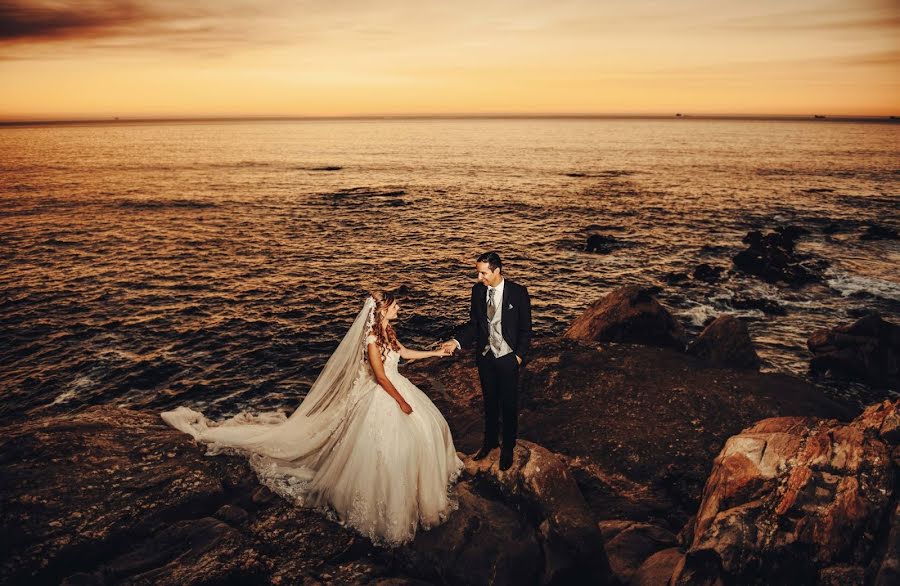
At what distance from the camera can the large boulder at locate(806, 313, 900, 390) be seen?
595 inches

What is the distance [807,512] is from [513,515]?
3.31 meters

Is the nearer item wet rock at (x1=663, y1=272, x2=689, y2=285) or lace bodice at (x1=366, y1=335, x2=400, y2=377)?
lace bodice at (x1=366, y1=335, x2=400, y2=377)

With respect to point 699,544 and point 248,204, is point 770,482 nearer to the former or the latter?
point 699,544

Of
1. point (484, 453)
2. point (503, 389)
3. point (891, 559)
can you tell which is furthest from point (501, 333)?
point (891, 559)

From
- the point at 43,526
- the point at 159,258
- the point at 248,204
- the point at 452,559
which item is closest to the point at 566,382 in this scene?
the point at 452,559

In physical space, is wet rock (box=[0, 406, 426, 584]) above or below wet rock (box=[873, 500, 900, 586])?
below

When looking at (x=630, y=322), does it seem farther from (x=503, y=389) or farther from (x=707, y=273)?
(x=707, y=273)

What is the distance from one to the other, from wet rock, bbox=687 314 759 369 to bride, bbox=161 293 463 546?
33.2ft

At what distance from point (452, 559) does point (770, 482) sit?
4031 mm

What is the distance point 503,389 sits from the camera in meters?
6.79

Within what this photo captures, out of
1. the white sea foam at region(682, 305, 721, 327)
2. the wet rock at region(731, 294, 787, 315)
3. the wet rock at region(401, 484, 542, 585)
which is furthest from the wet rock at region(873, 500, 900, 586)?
the wet rock at region(731, 294, 787, 315)

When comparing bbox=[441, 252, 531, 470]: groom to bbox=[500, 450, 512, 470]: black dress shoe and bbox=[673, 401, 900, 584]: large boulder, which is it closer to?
bbox=[500, 450, 512, 470]: black dress shoe

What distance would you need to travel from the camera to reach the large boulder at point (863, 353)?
15.1 m

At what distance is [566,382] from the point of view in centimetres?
1047
